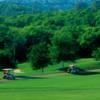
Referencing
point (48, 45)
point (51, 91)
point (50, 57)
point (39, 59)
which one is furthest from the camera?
point (48, 45)

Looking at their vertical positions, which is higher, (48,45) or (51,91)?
(48,45)

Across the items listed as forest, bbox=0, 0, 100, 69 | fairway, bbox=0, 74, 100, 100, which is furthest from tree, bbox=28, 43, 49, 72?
fairway, bbox=0, 74, 100, 100

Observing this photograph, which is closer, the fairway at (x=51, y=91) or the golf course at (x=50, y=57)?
the fairway at (x=51, y=91)

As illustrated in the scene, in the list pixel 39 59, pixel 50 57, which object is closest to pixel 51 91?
pixel 39 59

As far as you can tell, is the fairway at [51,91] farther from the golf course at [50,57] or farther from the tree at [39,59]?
the tree at [39,59]

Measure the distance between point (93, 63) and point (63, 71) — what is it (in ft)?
31.2

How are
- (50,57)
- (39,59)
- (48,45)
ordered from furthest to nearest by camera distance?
1. (48,45)
2. (50,57)
3. (39,59)

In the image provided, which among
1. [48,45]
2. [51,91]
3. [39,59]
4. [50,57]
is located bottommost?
[51,91]

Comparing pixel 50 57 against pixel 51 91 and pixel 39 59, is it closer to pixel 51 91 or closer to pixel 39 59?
pixel 39 59

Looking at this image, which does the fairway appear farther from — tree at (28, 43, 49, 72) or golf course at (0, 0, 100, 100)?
tree at (28, 43, 49, 72)

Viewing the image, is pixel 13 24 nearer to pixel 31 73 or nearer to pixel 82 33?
pixel 82 33

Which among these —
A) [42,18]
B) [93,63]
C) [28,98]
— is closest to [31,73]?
[93,63]

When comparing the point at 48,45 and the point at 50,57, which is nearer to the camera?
the point at 50,57

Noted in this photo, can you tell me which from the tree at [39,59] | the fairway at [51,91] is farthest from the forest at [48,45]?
the fairway at [51,91]
